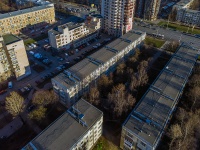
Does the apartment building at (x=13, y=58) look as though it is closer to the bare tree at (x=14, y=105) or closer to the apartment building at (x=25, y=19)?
the bare tree at (x=14, y=105)

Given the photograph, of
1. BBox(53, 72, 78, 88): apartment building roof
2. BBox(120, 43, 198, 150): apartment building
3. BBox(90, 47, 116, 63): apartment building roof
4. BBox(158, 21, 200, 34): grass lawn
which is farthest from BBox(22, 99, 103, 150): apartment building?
BBox(158, 21, 200, 34): grass lawn

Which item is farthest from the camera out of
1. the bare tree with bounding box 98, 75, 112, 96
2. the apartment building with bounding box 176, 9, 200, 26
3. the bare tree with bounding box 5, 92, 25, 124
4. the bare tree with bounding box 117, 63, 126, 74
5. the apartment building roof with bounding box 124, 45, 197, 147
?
the apartment building with bounding box 176, 9, 200, 26

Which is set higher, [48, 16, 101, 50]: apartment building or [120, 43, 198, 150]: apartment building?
[48, 16, 101, 50]: apartment building

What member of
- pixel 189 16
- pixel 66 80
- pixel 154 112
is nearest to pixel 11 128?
pixel 66 80

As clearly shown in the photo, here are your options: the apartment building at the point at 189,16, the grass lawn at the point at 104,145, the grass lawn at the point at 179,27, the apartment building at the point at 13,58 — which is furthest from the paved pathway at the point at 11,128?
the apartment building at the point at 189,16

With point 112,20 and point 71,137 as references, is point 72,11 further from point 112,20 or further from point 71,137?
point 71,137

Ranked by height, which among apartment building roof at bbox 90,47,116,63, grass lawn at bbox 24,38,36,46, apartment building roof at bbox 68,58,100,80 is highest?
apartment building roof at bbox 90,47,116,63

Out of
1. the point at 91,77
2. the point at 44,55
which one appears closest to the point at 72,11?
the point at 44,55

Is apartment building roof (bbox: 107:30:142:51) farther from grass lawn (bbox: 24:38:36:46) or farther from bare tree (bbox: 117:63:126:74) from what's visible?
grass lawn (bbox: 24:38:36:46)
